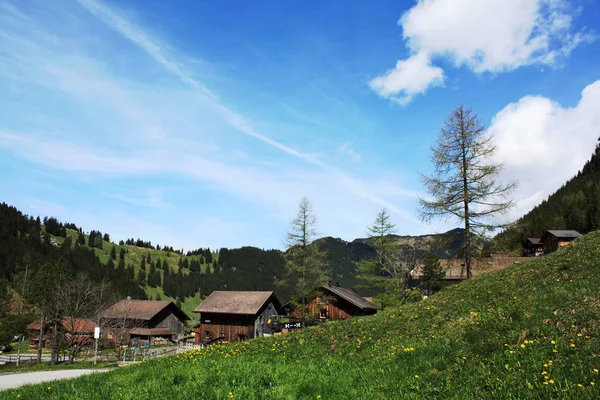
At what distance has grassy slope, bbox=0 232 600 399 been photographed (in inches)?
299

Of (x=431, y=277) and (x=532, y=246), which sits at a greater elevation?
(x=532, y=246)

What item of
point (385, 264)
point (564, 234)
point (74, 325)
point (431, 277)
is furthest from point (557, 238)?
point (74, 325)

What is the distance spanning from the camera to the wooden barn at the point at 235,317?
5650cm

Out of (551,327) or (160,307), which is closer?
(551,327)

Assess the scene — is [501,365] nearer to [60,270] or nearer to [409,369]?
[409,369]

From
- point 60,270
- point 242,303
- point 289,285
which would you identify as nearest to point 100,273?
point 60,270

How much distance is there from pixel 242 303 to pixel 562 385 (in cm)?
5468

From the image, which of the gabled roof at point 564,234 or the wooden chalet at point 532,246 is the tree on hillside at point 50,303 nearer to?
the gabled roof at point 564,234

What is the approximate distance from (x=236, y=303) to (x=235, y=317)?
82.6 inches

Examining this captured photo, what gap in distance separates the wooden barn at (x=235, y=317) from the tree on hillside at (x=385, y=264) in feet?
59.6

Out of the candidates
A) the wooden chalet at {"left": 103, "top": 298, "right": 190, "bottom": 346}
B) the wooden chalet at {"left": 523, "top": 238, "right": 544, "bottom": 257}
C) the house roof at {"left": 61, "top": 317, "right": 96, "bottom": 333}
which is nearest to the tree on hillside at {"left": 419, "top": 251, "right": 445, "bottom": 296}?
the house roof at {"left": 61, "top": 317, "right": 96, "bottom": 333}

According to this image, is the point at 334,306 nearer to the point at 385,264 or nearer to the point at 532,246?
the point at 385,264

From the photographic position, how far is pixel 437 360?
942cm

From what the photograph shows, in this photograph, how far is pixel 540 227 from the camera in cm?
14250
